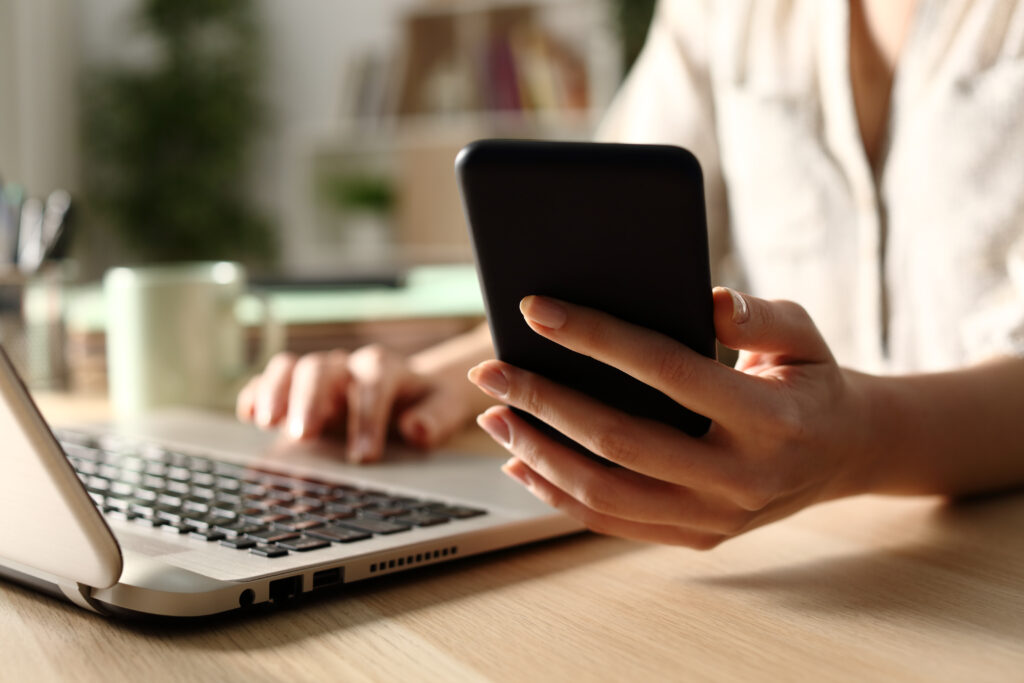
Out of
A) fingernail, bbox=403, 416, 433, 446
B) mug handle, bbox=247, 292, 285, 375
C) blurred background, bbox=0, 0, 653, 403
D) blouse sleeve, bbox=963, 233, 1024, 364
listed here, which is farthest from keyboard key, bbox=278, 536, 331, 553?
blurred background, bbox=0, 0, 653, 403

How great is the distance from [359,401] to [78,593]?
35cm

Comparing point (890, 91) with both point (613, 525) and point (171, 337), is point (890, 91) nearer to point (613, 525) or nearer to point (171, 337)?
point (613, 525)

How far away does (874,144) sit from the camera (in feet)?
3.04

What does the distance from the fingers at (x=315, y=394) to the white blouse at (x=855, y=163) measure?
475mm

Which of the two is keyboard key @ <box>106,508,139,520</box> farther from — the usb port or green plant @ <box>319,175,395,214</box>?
green plant @ <box>319,175,395,214</box>

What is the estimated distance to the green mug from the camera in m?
0.93

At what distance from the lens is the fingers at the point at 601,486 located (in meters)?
0.45

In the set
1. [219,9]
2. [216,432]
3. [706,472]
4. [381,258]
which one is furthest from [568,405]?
[219,9]

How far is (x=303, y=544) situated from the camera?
44cm

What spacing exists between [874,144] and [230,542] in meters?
0.73

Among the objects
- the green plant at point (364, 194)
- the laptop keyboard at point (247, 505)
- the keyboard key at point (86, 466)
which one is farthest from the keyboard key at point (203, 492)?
the green plant at point (364, 194)

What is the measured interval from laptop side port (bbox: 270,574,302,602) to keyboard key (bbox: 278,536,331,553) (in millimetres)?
23

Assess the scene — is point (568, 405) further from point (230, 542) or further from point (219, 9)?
point (219, 9)

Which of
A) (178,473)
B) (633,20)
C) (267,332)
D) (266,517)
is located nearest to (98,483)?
(178,473)
